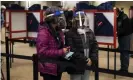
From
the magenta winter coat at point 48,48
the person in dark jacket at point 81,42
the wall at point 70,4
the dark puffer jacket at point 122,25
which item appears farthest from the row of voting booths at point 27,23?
the wall at point 70,4

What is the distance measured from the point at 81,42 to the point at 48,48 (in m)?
0.42

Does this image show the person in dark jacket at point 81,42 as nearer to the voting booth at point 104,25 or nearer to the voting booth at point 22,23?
the voting booth at point 104,25

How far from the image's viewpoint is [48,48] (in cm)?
308

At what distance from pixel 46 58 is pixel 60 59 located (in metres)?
0.17

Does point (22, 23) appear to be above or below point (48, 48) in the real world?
above

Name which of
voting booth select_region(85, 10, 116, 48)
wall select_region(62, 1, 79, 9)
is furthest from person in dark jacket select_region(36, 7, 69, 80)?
wall select_region(62, 1, 79, 9)

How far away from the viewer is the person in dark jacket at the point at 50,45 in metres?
3.06

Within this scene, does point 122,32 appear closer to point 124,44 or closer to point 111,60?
point 124,44

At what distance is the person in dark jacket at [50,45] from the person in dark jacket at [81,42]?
120mm

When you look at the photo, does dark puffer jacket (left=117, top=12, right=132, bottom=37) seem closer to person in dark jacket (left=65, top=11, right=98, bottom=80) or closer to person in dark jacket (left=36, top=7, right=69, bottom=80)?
person in dark jacket (left=65, top=11, right=98, bottom=80)

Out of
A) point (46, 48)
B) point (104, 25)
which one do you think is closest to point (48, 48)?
point (46, 48)

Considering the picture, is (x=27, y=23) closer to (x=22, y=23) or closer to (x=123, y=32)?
(x=22, y=23)

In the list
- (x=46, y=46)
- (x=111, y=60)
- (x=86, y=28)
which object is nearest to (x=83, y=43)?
(x=86, y=28)

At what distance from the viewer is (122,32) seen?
5.80m
